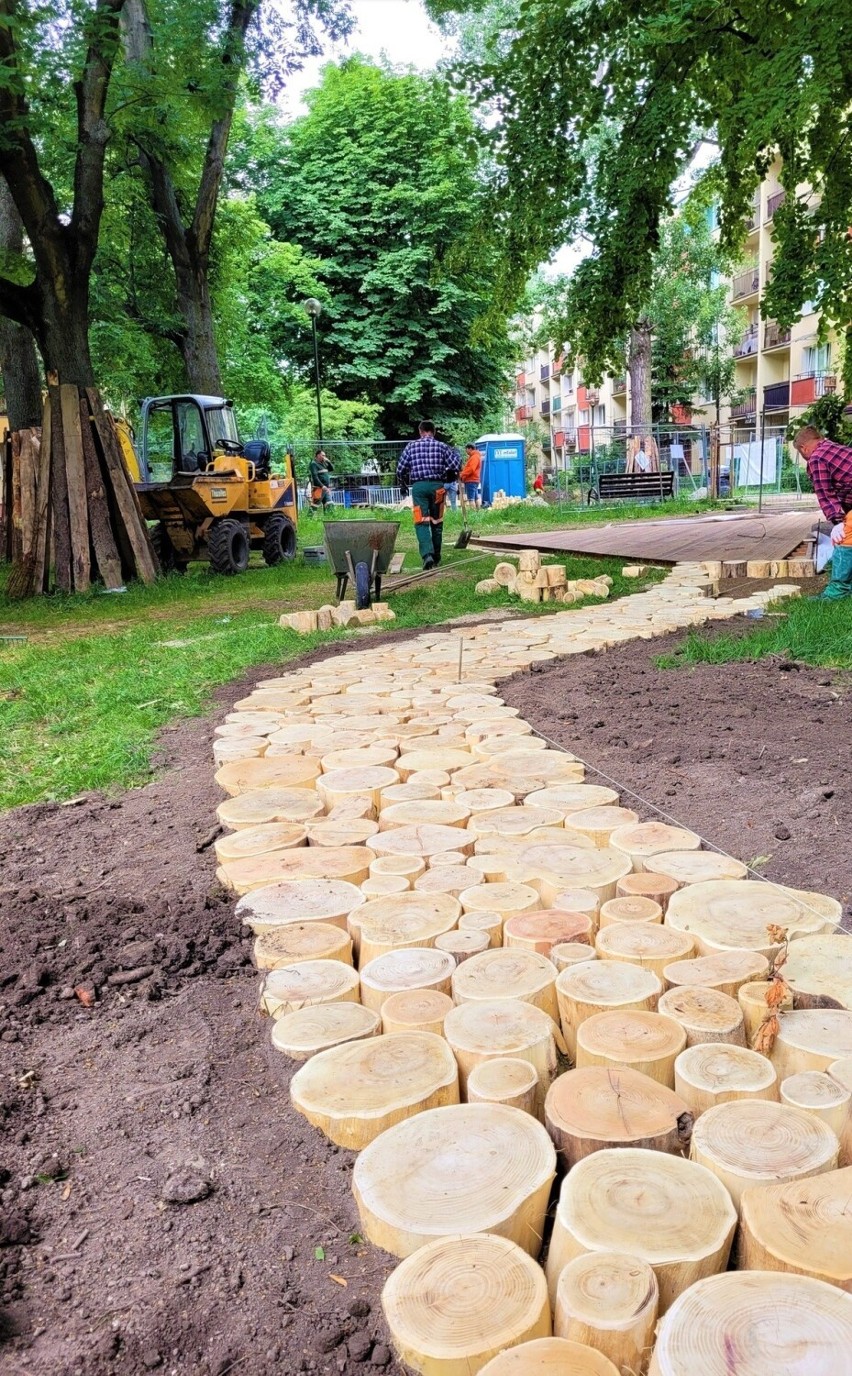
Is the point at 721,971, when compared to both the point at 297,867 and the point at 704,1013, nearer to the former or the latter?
the point at 704,1013

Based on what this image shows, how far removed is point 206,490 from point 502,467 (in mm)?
18431

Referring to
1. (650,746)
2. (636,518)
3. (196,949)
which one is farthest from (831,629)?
(636,518)

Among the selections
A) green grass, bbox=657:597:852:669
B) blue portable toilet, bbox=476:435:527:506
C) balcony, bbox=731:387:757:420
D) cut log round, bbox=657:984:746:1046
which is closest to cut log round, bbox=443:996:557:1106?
cut log round, bbox=657:984:746:1046

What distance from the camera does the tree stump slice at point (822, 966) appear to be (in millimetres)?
1835

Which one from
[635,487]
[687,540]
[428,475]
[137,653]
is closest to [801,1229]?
[137,653]

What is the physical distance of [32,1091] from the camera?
1834 mm

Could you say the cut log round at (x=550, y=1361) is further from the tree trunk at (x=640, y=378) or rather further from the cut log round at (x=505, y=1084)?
the tree trunk at (x=640, y=378)

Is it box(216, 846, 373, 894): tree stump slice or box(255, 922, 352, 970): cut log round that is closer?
box(255, 922, 352, 970): cut log round

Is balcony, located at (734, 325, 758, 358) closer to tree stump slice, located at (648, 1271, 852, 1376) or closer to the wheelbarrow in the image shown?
the wheelbarrow

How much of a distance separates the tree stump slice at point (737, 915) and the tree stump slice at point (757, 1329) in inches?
33.3

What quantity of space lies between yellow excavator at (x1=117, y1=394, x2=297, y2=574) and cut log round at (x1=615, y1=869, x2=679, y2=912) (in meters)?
10.0

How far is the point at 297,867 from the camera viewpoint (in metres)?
2.55

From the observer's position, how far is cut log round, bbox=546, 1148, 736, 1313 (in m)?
1.23

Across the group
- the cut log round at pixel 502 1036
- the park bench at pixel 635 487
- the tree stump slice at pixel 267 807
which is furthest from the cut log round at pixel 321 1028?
the park bench at pixel 635 487
